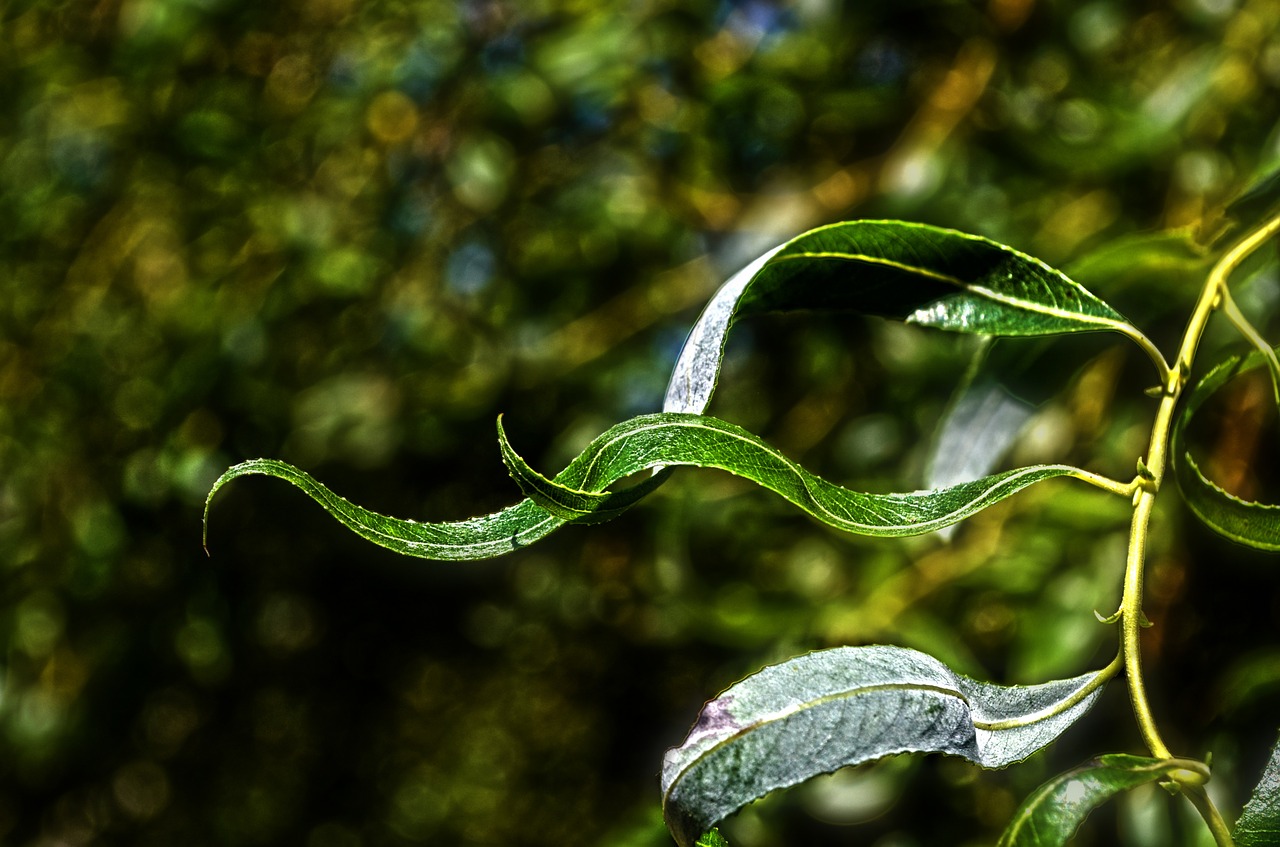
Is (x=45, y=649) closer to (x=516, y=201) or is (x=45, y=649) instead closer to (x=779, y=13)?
(x=516, y=201)

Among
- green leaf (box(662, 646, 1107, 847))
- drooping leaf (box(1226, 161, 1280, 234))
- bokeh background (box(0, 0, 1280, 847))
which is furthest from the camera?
bokeh background (box(0, 0, 1280, 847))

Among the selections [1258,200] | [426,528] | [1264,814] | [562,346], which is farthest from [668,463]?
[562,346]

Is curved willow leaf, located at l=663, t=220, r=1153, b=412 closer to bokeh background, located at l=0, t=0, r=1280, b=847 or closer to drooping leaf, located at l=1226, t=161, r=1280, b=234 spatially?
drooping leaf, located at l=1226, t=161, r=1280, b=234

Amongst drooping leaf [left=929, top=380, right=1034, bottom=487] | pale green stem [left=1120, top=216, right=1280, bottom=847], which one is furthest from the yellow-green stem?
drooping leaf [left=929, top=380, right=1034, bottom=487]

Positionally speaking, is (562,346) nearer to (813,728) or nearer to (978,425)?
(978,425)

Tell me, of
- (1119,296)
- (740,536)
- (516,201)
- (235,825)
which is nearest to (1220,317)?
(1119,296)

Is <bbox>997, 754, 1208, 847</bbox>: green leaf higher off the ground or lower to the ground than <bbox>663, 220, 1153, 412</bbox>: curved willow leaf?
lower
